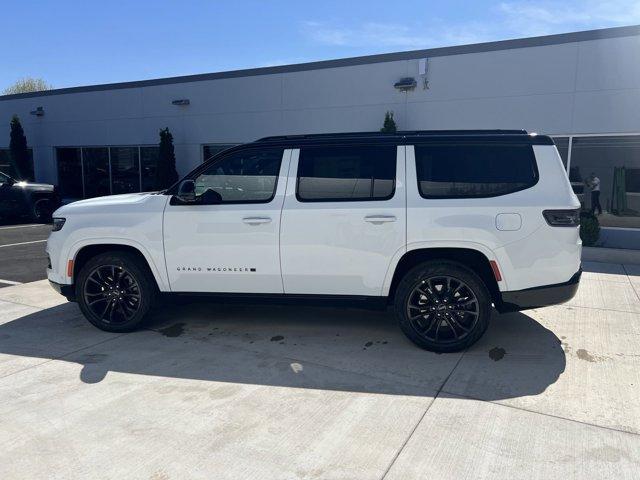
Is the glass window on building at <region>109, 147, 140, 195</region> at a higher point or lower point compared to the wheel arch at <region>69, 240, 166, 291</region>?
higher

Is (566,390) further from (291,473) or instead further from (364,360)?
(291,473)

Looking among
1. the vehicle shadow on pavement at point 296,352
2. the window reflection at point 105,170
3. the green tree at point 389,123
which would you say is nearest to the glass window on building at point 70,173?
the window reflection at point 105,170

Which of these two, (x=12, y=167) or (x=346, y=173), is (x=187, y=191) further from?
(x=12, y=167)

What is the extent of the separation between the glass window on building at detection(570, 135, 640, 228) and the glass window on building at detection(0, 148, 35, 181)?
18941 millimetres

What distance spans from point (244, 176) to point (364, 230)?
1259mm

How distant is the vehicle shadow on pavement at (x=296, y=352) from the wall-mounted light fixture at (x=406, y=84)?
7.46 metres

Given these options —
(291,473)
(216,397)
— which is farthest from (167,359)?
(291,473)

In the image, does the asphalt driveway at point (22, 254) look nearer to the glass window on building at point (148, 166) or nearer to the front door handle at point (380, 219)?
the glass window on building at point (148, 166)

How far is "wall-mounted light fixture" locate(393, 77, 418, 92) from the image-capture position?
451 inches

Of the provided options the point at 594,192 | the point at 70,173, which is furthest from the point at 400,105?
the point at 70,173

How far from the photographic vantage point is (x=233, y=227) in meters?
4.52

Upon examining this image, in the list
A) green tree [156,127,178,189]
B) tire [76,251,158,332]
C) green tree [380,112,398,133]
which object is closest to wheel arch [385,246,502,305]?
tire [76,251,158,332]

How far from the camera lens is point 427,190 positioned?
4.27m

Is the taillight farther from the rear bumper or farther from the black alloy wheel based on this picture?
the black alloy wheel
